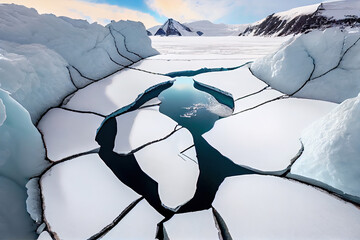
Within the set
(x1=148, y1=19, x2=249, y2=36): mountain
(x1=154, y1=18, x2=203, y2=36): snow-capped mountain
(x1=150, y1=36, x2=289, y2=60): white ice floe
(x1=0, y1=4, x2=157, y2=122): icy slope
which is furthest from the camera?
(x1=154, y1=18, x2=203, y2=36): snow-capped mountain

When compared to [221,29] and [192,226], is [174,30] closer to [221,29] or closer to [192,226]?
[221,29]

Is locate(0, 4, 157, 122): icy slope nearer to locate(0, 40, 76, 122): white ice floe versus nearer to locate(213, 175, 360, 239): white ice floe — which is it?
locate(0, 40, 76, 122): white ice floe

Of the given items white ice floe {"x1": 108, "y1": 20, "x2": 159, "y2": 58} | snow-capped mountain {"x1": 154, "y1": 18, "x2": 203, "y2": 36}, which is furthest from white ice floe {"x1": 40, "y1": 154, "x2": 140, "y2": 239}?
snow-capped mountain {"x1": 154, "y1": 18, "x2": 203, "y2": 36}

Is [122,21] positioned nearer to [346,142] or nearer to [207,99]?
[207,99]

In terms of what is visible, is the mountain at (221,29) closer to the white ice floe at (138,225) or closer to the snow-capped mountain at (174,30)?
the snow-capped mountain at (174,30)

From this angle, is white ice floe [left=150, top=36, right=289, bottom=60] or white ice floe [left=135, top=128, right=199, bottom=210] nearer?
white ice floe [left=135, top=128, right=199, bottom=210]

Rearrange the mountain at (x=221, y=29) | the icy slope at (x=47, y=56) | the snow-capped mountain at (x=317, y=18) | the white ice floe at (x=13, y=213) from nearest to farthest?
the white ice floe at (x=13, y=213) < the icy slope at (x=47, y=56) < the snow-capped mountain at (x=317, y=18) < the mountain at (x=221, y=29)

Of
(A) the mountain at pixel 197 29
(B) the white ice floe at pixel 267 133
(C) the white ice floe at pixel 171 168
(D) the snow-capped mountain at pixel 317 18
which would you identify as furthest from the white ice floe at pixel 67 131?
(A) the mountain at pixel 197 29
